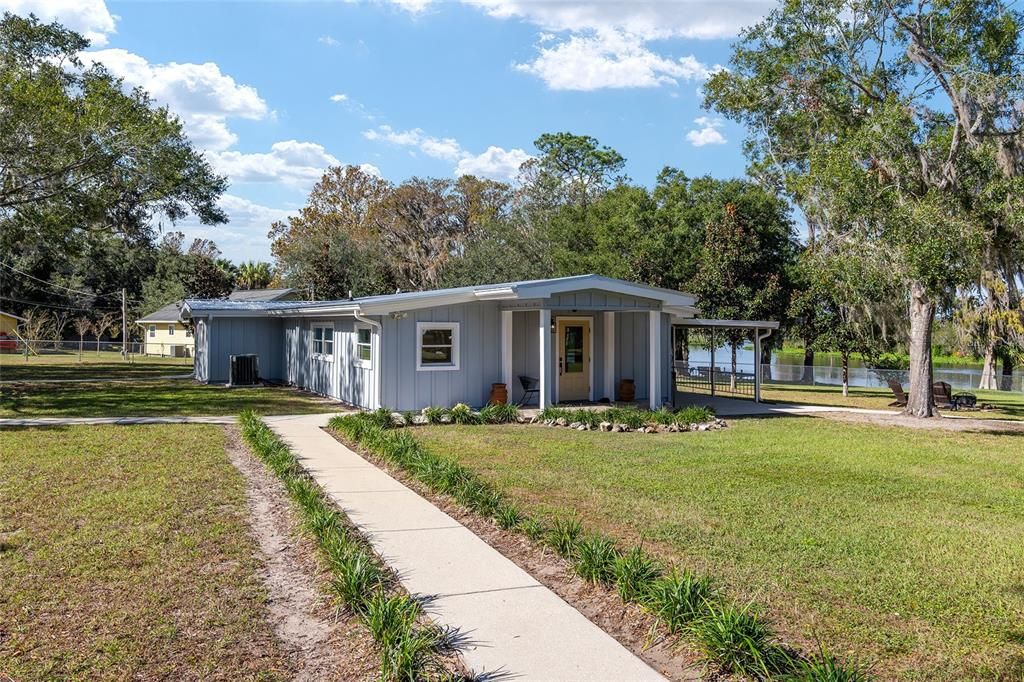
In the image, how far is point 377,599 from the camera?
4.54 metres

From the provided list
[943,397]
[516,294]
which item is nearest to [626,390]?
[516,294]

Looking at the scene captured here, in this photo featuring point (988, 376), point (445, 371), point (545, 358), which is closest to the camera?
point (545, 358)

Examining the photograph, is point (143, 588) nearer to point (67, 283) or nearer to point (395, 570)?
point (395, 570)

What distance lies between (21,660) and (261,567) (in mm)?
1769

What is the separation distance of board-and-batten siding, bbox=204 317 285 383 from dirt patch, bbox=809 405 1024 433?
15790 millimetres

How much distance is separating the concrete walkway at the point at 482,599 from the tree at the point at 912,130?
401 inches

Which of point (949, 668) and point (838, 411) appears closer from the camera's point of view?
point (949, 668)

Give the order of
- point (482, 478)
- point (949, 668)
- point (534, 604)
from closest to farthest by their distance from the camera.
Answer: point (949, 668) < point (534, 604) < point (482, 478)

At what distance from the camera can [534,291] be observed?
14.7 metres

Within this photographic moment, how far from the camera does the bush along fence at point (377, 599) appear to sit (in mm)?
3882

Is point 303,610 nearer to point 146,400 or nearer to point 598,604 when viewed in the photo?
point 598,604

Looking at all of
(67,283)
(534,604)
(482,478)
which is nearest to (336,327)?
(482,478)

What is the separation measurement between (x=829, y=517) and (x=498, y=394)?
9354mm

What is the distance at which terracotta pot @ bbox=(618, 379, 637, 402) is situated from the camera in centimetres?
1756
